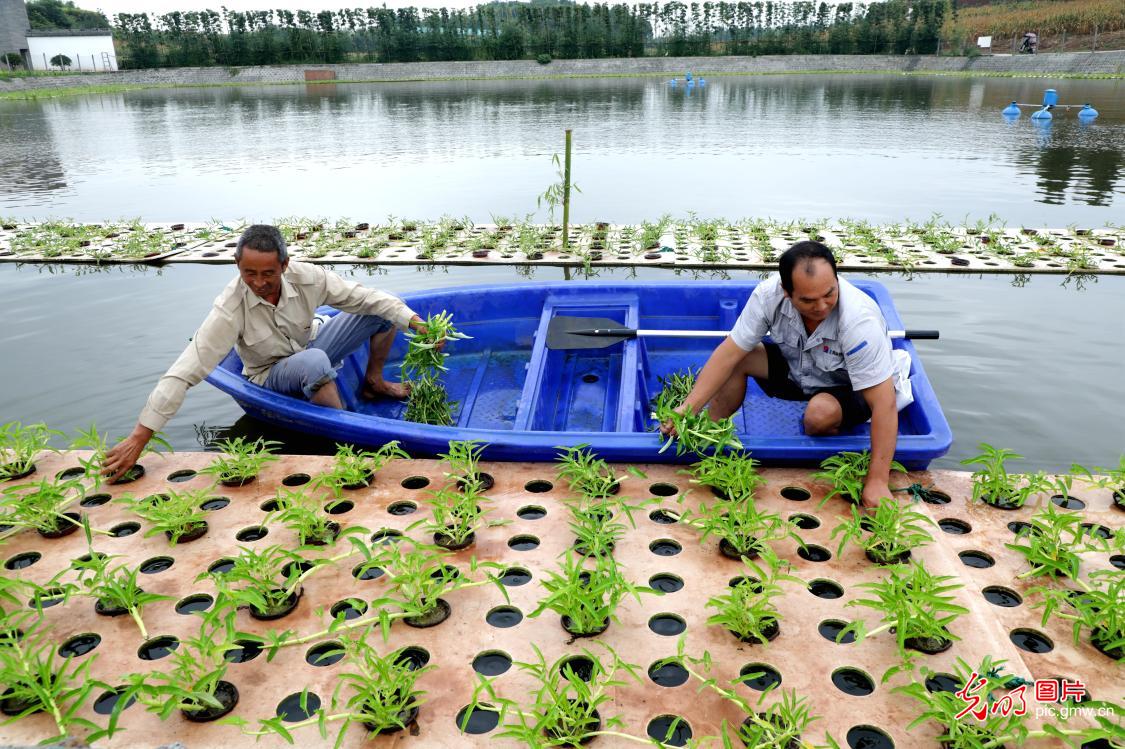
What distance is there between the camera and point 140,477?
308 cm

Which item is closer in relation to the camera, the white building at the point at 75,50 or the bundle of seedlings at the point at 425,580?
the bundle of seedlings at the point at 425,580

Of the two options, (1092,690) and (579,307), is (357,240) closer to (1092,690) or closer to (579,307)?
(579,307)

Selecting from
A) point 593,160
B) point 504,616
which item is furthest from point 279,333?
point 593,160

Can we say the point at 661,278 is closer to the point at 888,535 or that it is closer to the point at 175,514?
the point at 888,535

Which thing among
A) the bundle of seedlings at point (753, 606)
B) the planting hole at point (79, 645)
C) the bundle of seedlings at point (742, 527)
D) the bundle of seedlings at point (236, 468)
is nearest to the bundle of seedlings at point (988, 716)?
the bundle of seedlings at point (753, 606)

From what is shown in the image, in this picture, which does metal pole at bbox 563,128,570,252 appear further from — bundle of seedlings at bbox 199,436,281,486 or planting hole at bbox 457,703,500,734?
planting hole at bbox 457,703,500,734

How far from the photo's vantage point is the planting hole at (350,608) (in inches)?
85.0

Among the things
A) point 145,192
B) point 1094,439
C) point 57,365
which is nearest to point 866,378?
point 1094,439

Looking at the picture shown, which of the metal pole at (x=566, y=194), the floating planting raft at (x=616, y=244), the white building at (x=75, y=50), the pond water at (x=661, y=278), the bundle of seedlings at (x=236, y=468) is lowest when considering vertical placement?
the pond water at (x=661, y=278)

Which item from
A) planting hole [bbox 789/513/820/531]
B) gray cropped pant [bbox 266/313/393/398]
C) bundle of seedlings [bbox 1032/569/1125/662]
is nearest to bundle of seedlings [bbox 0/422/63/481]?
gray cropped pant [bbox 266/313/393/398]

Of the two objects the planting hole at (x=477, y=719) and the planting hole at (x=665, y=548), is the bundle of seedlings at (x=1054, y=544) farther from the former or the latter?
the planting hole at (x=477, y=719)

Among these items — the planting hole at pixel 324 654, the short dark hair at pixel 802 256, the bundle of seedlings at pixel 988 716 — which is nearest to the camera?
the bundle of seedlings at pixel 988 716

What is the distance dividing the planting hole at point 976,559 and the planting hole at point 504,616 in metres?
1.55

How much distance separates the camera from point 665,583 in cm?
237
